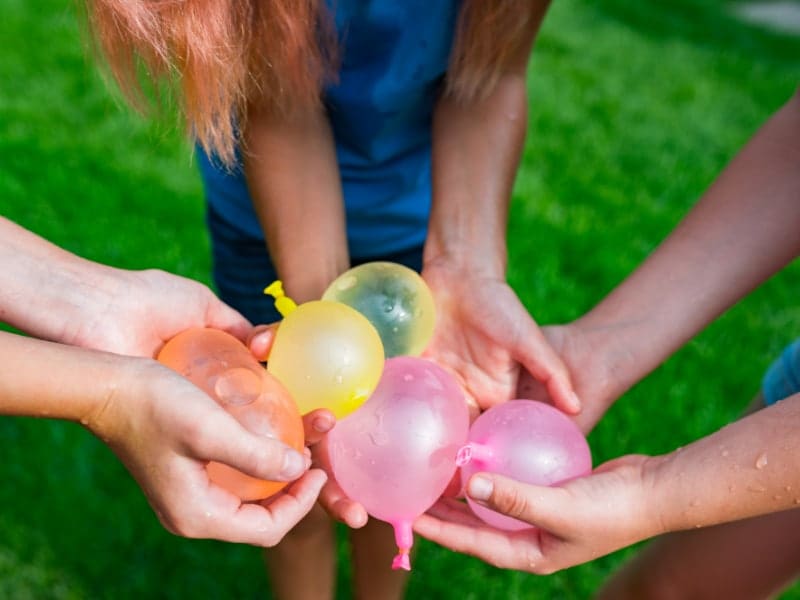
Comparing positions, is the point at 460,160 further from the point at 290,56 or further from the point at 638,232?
the point at 638,232

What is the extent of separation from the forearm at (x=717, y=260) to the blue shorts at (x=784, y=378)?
15cm

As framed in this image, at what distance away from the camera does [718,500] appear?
53.1 inches

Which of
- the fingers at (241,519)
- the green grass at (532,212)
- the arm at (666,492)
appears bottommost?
the green grass at (532,212)

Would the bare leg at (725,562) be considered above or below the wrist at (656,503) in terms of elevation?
below

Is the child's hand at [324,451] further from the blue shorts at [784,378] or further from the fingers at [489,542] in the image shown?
the blue shorts at [784,378]

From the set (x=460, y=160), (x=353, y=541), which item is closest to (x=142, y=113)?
(x=460, y=160)

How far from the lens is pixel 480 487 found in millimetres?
1277

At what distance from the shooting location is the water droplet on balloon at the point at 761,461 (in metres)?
1.33

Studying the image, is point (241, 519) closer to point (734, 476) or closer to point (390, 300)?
point (390, 300)

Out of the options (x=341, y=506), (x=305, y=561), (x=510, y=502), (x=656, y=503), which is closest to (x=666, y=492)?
(x=656, y=503)

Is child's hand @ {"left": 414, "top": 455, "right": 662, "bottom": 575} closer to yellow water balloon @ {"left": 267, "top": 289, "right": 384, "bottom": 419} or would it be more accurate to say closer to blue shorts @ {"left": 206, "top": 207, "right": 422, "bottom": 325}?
yellow water balloon @ {"left": 267, "top": 289, "right": 384, "bottom": 419}

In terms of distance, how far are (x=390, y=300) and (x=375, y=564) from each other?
26.8 inches

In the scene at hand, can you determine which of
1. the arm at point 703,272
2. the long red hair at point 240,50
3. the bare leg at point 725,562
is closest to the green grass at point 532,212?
the long red hair at point 240,50

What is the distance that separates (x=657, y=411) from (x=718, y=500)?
52.8 inches
